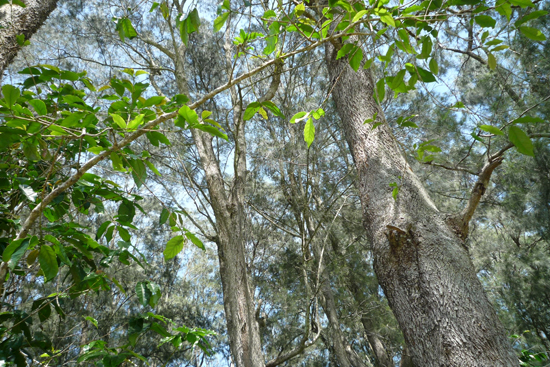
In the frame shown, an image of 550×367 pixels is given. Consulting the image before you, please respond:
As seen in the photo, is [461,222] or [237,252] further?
[237,252]

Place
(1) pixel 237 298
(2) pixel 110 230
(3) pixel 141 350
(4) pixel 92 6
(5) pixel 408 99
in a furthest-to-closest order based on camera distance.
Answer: (3) pixel 141 350 → (5) pixel 408 99 → (4) pixel 92 6 → (1) pixel 237 298 → (2) pixel 110 230

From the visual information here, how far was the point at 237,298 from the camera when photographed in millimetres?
2094

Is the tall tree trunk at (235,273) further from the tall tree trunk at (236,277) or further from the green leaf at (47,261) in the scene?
the green leaf at (47,261)

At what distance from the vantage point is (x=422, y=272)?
1.05m

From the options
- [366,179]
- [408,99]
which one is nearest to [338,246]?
[408,99]

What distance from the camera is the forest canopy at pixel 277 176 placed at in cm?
85

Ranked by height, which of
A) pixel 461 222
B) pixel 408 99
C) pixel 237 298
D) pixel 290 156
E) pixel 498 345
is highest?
pixel 408 99

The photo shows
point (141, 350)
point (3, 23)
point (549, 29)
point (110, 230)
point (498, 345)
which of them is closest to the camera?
point (498, 345)

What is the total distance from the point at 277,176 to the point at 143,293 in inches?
196

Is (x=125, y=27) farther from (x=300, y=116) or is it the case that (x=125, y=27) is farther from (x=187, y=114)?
(x=300, y=116)

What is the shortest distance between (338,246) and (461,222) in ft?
18.3

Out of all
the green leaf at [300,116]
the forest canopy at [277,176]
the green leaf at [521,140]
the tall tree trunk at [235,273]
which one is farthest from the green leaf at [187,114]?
the tall tree trunk at [235,273]

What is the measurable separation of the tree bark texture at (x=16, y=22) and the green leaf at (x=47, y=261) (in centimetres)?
84

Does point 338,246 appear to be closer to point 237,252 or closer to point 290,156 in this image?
point 290,156
